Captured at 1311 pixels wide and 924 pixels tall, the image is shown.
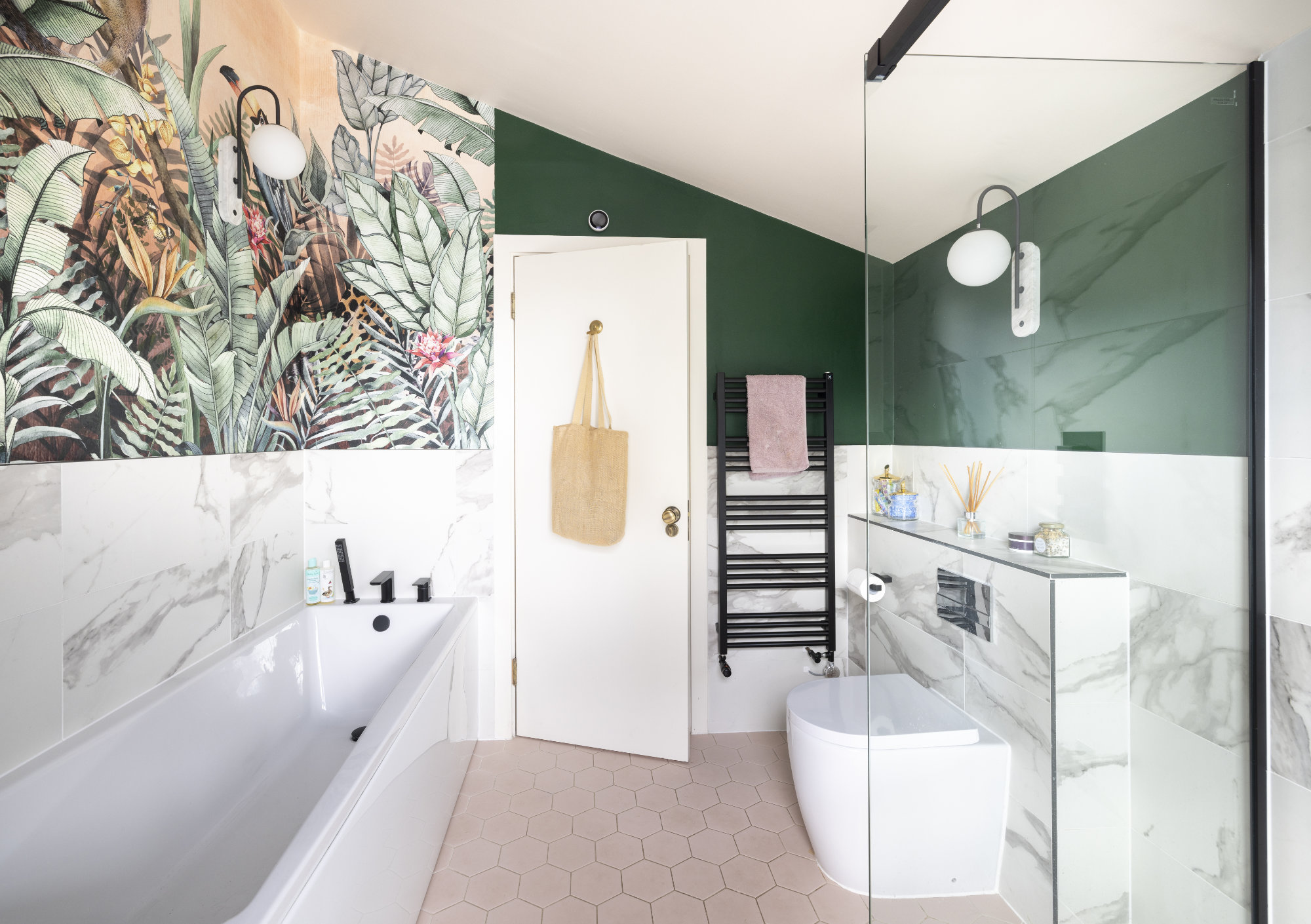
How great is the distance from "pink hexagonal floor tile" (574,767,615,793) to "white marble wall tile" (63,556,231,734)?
1.27 meters

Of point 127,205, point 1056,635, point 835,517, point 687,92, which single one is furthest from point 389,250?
point 1056,635

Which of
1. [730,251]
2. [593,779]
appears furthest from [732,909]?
[730,251]

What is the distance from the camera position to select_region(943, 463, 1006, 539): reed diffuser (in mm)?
1066

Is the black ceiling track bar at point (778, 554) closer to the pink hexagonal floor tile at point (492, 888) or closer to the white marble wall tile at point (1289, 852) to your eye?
the pink hexagonal floor tile at point (492, 888)

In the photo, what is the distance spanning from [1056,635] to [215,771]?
202cm

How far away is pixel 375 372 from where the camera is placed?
242 cm

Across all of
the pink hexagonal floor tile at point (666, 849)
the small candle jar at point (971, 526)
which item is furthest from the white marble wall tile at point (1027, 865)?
the pink hexagonal floor tile at point (666, 849)

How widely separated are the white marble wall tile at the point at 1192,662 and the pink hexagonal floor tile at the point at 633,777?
166 centimetres

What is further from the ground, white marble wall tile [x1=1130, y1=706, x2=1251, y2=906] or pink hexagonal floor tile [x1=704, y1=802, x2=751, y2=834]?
white marble wall tile [x1=1130, y1=706, x2=1251, y2=906]

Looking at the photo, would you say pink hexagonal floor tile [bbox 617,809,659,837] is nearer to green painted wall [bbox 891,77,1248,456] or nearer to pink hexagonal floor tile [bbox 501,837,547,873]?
pink hexagonal floor tile [bbox 501,837,547,873]

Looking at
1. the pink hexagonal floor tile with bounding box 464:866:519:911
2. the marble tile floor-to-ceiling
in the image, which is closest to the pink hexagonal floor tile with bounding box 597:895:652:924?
the marble tile floor-to-ceiling

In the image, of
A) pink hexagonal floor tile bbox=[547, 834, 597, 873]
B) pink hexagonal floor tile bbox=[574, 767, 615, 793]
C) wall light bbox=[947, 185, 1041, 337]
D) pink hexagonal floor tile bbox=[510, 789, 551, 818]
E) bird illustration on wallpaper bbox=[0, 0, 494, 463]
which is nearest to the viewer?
wall light bbox=[947, 185, 1041, 337]

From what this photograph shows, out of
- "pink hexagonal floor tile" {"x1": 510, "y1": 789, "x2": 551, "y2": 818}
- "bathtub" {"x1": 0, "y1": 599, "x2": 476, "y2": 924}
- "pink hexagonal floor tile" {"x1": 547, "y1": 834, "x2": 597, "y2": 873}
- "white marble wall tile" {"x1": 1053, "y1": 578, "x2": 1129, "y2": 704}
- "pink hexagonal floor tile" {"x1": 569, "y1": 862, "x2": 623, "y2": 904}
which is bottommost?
"pink hexagonal floor tile" {"x1": 569, "y1": 862, "x2": 623, "y2": 904}

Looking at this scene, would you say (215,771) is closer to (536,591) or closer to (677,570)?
(536,591)
